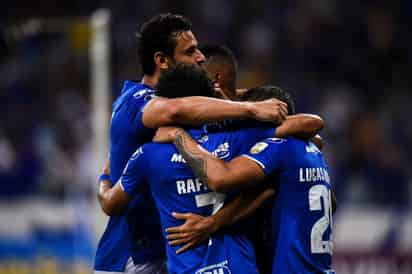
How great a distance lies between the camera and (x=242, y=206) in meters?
4.67

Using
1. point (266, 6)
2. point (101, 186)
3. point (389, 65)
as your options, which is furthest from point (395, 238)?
point (101, 186)

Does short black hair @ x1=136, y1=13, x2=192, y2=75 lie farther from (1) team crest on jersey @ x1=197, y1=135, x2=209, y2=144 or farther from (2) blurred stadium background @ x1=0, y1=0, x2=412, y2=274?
(2) blurred stadium background @ x1=0, y1=0, x2=412, y2=274

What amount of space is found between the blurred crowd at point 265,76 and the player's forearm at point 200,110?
7.21 meters

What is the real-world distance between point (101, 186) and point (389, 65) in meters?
9.60

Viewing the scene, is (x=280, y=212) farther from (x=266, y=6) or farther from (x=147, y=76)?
(x=266, y=6)

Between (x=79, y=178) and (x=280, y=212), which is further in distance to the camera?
(x=79, y=178)

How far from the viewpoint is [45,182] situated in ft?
41.4

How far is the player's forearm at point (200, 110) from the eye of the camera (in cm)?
466

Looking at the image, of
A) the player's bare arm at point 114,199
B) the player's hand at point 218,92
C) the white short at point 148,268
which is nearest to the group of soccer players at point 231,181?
the player's bare arm at point 114,199

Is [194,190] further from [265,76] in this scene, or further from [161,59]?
[265,76]

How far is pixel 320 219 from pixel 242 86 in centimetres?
967

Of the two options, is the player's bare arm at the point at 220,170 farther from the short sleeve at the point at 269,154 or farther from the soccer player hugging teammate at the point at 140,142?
the soccer player hugging teammate at the point at 140,142

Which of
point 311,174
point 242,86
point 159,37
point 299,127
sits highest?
point 159,37

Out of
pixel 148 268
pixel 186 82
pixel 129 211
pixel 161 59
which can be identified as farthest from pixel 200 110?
pixel 148 268
